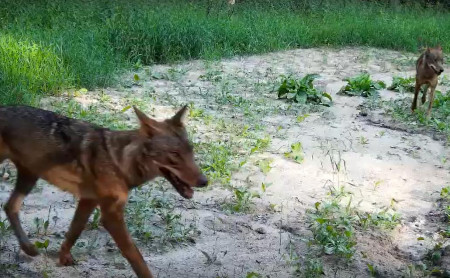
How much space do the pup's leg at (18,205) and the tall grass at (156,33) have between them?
339cm

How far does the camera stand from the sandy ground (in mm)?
4863

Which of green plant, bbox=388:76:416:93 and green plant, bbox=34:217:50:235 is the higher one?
green plant, bbox=34:217:50:235

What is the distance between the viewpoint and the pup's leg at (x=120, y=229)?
404 cm

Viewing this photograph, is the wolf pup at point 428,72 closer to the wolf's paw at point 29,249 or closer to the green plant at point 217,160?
the green plant at point 217,160

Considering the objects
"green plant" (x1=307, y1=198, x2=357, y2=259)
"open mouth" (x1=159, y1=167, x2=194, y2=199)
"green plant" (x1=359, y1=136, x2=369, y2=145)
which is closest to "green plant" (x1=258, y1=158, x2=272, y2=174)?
"green plant" (x1=307, y1=198, x2=357, y2=259)

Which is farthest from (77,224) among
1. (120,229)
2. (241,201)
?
(241,201)

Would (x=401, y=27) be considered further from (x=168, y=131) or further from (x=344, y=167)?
(x=168, y=131)

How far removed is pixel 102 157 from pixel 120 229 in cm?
46

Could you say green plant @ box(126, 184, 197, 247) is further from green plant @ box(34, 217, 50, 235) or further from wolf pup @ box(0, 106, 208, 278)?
wolf pup @ box(0, 106, 208, 278)

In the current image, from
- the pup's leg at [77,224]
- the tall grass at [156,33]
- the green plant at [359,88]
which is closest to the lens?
the pup's leg at [77,224]

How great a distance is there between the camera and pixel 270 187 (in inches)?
258

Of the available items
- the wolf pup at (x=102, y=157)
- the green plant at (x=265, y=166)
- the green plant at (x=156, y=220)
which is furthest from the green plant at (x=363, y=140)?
the wolf pup at (x=102, y=157)

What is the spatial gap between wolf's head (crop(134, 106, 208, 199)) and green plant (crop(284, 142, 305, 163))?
11.6ft

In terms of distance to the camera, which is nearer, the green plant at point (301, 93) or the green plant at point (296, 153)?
the green plant at point (296, 153)
